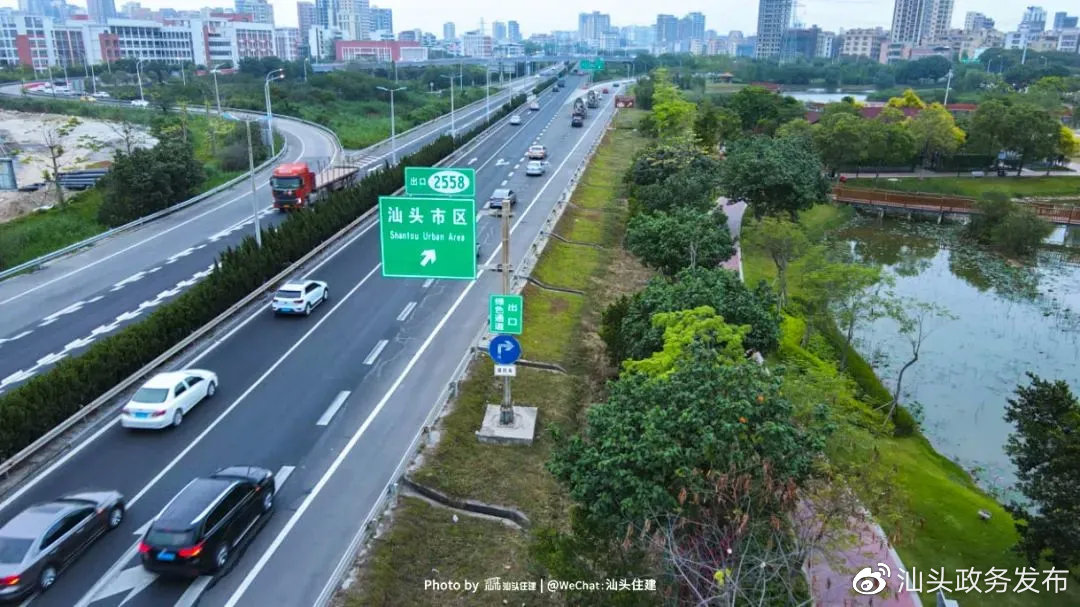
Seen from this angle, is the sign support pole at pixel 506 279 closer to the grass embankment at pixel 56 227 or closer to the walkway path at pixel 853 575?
the walkway path at pixel 853 575

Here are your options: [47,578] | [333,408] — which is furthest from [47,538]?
[333,408]

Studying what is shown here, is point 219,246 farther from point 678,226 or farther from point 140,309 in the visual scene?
point 678,226

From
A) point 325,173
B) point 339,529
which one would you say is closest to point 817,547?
point 339,529

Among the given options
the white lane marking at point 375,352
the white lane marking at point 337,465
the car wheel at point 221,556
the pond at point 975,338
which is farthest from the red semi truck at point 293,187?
the car wheel at point 221,556

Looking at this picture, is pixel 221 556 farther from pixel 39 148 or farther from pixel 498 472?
pixel 39 148

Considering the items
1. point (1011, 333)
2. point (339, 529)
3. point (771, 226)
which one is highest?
point (771, 226)

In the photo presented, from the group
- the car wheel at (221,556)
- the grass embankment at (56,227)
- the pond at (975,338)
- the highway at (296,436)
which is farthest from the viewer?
the grass embankment at (56,227)

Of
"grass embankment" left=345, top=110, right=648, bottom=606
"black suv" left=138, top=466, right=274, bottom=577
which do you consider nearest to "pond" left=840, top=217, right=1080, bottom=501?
"grass embankment" left=345, top=110, right=648, bottom=606
